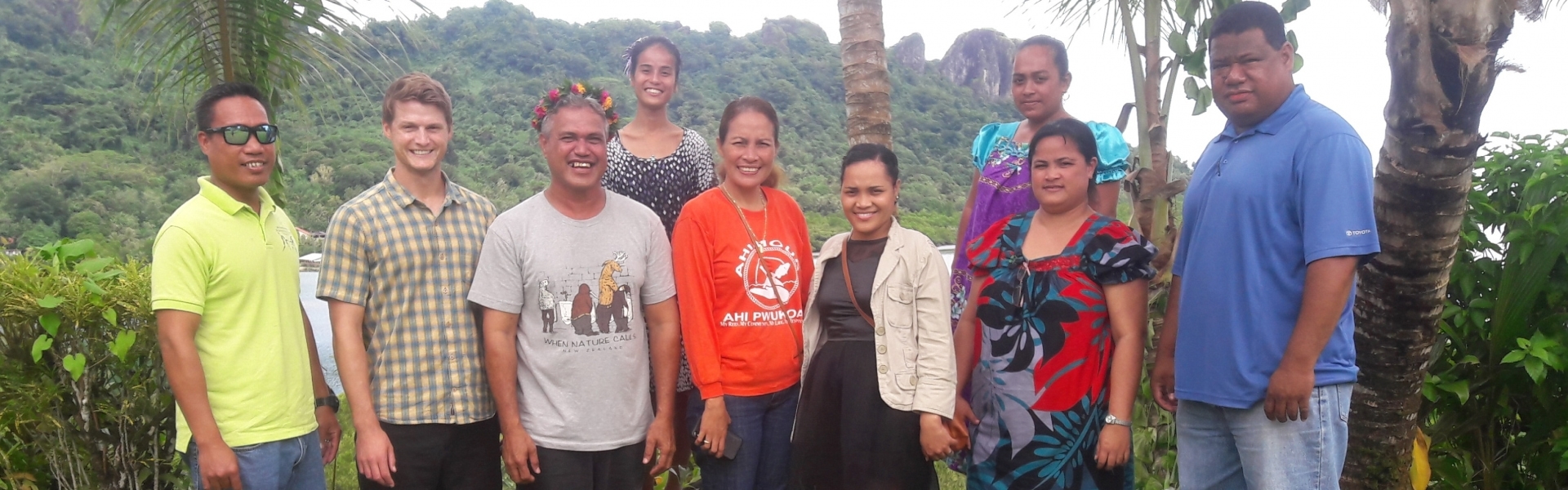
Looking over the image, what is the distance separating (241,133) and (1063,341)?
98.1 inches

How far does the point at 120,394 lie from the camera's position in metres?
3.46

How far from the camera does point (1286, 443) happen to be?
2318 mm

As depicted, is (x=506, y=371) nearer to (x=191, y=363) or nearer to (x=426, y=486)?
(x=426, y=486)

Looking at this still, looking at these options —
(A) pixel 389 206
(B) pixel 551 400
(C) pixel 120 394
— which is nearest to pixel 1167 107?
(B) pixel 551 400

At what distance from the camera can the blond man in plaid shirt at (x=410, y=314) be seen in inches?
103

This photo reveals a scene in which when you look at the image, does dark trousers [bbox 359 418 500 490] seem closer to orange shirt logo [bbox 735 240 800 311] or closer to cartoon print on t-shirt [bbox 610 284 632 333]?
cartoon print on t-shirt [bbox 610 284 632 333]

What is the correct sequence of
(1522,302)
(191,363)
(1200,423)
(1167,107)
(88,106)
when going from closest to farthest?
(191,363) → (1200,423) → (1522,302) → (1167,107) → (88,106)

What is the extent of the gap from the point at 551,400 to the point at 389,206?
2.52ft

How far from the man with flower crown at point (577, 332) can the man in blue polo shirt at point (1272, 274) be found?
5.29 ft

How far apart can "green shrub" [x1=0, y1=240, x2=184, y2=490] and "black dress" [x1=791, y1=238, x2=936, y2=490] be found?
2.57 metres

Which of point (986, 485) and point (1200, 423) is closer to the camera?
point (1200, 423)

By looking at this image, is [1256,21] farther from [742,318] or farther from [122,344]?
[122,344]

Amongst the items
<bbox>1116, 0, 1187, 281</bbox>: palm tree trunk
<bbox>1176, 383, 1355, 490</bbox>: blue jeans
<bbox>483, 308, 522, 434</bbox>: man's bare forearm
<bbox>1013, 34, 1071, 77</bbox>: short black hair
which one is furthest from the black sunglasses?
<bbox>1116, 0, 1187, 281</bbox>: palm tree trunk

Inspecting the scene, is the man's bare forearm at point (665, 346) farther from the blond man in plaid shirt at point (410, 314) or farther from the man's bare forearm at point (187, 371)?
the man's bare forearm at point (187, 371)
